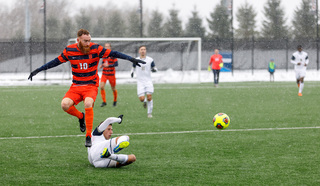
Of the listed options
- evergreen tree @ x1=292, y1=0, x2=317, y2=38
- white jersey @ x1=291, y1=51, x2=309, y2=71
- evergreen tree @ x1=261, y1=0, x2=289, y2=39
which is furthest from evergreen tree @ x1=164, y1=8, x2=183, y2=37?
white jersey @ x1=291, y1=51, x2=309, y2=71

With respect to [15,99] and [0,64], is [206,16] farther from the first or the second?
[15,99]

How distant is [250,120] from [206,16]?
165 ft

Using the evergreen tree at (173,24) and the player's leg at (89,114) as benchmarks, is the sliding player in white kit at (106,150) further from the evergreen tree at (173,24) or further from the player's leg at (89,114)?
the evergreen tree at (173,24)

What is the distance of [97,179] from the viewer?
6.20 meters

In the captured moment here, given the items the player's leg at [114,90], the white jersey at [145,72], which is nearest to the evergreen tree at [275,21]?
the player's leg at [114,90]

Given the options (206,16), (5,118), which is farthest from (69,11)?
(5,118)

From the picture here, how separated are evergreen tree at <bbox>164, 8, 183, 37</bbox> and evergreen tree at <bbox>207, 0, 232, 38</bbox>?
5.15 m

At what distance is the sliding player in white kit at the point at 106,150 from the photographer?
6598 millimetres

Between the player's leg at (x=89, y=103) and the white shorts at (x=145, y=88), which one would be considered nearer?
the player's leg at (x=89, y=103)

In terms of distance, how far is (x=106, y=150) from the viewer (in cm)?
659

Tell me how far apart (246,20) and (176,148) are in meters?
57.4

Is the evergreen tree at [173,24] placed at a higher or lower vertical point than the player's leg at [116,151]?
higher

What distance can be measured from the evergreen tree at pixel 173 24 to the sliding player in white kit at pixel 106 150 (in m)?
50.8

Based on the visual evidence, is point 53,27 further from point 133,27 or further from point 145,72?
point 145,72
